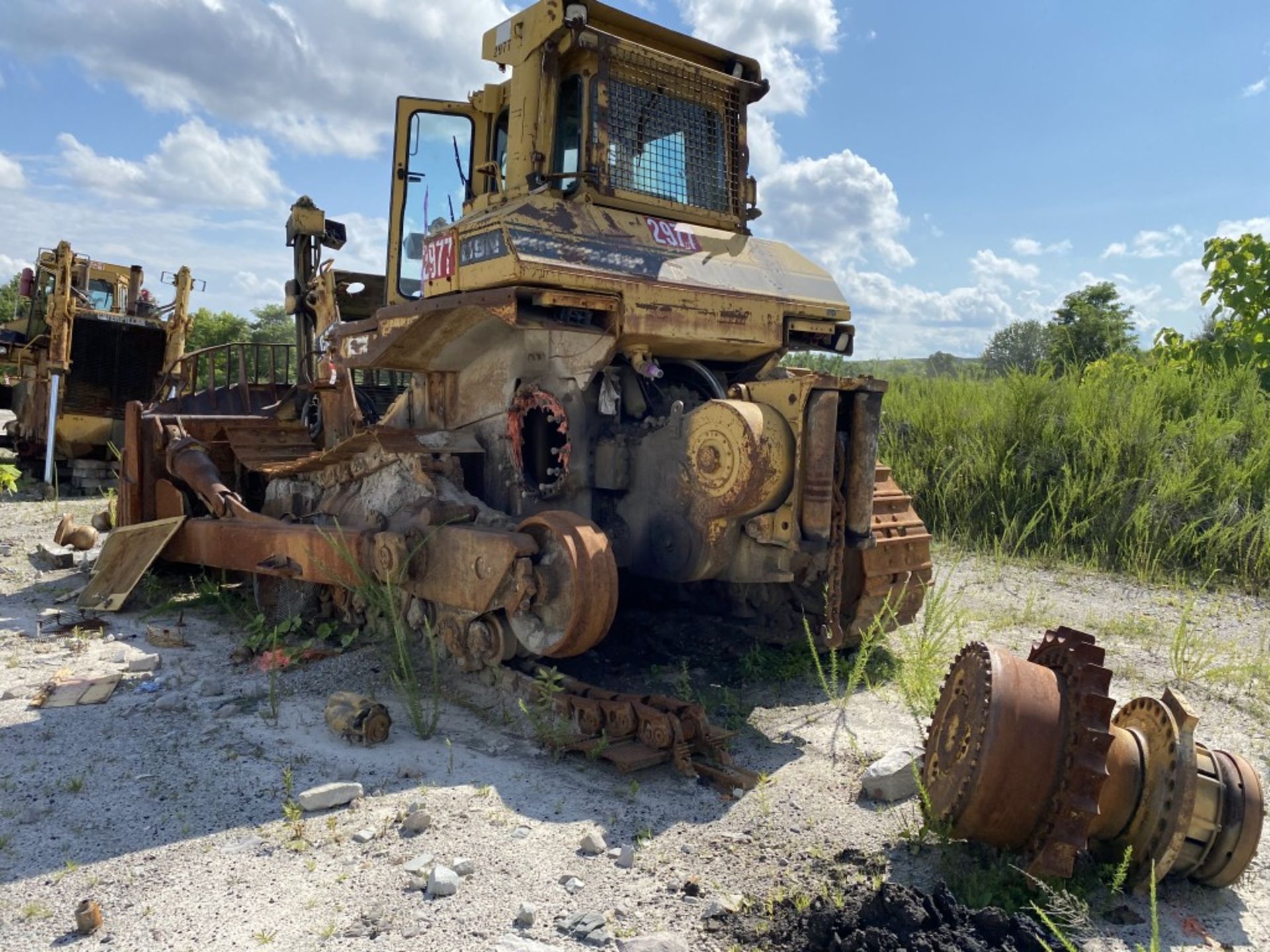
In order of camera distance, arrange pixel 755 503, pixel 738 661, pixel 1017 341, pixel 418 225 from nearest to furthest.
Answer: pixel 755 503
pixel 738 661
pixel 418 225
pixel 1017 341

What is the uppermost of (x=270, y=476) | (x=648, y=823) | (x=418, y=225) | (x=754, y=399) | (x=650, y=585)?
(x=418, y=225)

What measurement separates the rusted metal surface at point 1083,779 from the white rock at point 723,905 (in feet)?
2.20

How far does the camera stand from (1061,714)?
280cm

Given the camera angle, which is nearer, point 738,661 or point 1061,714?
point 1061,714

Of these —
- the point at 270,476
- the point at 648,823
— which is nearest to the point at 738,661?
the point at 648,823

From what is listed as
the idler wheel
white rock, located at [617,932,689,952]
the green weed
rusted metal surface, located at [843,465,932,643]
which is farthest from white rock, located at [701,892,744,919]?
the green weed

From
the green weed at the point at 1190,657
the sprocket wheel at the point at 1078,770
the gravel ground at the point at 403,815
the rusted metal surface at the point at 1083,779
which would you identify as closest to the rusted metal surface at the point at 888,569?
the gravel ground at the point at 403,815

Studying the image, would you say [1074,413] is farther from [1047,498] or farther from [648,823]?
[648,823]

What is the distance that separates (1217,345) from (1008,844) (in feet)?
32.4

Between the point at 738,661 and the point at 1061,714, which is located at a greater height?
the point at 1061,714

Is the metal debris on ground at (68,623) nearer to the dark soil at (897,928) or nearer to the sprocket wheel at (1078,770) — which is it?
the dark soil at (897,928)

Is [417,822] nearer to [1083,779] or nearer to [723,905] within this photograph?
[723,905]

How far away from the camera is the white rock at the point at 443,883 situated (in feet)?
9.05

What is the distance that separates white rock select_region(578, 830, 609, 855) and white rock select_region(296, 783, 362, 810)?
2.79 ft
